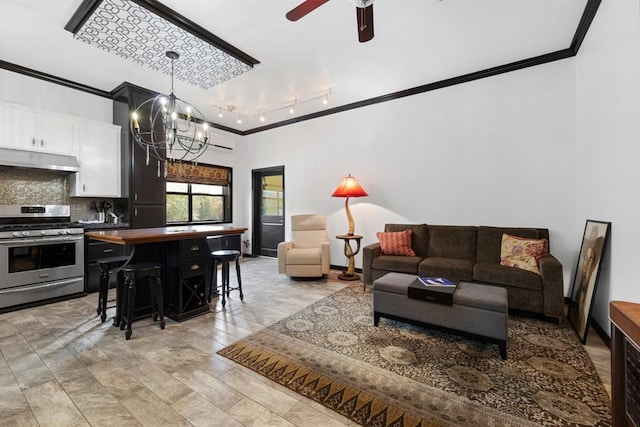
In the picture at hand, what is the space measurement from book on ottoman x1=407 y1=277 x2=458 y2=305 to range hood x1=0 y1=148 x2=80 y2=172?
4.60 meters

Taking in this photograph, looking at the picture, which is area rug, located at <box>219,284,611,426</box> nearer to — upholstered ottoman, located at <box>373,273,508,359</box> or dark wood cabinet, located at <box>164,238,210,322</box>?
upholstered ottoman, located at <box>373,273,508,359</box>

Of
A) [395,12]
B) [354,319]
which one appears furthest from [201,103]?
[354,319]

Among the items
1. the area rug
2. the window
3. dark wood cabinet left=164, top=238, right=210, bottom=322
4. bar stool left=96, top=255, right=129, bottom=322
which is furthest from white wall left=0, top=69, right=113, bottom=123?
the area rug

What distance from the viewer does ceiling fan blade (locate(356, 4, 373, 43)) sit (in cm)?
199

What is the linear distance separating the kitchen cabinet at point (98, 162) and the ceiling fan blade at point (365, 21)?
406 centimetres

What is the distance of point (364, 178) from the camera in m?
4.81

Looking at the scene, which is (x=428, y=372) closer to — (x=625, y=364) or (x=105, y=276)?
(x=625, y=364)

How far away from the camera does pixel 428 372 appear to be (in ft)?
6.38

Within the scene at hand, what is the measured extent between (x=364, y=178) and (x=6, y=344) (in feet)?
15.0

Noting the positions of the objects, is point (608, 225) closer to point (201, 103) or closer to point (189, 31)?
point (189, 31)

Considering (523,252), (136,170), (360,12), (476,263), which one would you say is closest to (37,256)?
(136,170)

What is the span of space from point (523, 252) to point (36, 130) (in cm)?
616

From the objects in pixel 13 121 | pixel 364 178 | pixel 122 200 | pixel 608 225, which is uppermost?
pixel 13 121

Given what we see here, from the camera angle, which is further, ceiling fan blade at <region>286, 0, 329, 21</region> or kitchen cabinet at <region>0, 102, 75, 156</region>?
kitchen cabinet at <region>0, 102, 75, 156</region>
